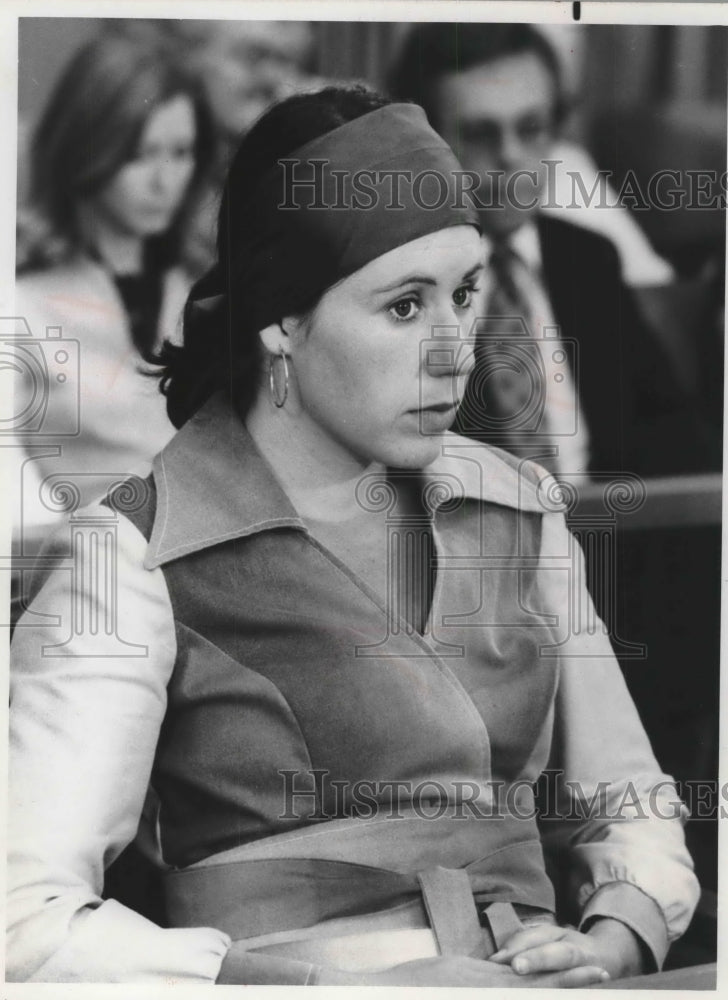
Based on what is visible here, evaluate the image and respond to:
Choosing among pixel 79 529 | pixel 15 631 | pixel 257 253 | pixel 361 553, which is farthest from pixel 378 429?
pixel 15 631

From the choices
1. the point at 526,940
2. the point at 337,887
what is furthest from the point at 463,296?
the point at 526,940

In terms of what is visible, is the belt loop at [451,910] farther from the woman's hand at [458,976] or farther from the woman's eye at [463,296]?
the woman's eye at [463,296]

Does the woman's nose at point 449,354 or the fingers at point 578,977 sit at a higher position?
the woman's nose at point 449,354

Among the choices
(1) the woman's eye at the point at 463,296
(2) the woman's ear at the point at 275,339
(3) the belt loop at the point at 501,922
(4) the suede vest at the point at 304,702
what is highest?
(1) the woman's eye at the point at 463,296

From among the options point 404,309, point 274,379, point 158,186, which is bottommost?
point 274,379

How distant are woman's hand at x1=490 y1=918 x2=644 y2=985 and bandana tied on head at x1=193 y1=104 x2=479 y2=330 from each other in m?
1.46

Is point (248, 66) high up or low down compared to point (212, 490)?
up

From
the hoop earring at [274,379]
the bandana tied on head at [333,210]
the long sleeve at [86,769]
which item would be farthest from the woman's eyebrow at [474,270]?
the long sleeve at [86,769]

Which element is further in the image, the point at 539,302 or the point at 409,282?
the point at 539,302

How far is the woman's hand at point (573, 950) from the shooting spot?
3104 millimetres

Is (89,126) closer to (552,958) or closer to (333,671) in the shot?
(333,671)

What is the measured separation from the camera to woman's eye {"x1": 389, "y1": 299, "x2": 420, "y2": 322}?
122 inches

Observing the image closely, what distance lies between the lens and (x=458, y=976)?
3.09 meters

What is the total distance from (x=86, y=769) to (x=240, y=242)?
46.5 inches
